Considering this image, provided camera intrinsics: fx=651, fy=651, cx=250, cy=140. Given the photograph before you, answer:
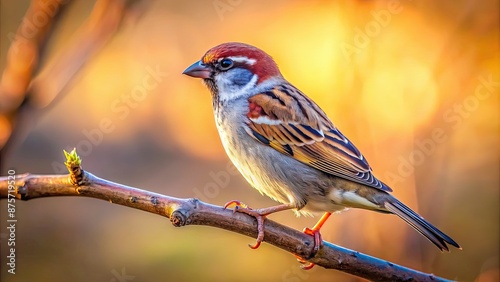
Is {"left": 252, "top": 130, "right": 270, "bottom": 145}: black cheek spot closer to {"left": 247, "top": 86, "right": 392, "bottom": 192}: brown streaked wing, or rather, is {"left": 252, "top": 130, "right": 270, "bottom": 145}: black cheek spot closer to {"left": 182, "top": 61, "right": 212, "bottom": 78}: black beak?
{"left": 247, "top": 86, "right": 392, "bottom": 192}: brown streaked wing

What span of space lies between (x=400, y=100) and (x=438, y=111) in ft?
1.38

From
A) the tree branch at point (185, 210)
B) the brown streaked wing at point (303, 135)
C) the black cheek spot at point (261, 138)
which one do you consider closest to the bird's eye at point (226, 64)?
the brown streaked wing at point (303, 135)

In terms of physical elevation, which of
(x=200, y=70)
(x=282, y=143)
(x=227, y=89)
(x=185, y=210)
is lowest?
(x=185, y=210)

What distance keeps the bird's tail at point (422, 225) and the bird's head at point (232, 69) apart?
1.12 metres

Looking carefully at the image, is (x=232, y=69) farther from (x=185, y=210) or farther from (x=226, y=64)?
(x=185, y=210)

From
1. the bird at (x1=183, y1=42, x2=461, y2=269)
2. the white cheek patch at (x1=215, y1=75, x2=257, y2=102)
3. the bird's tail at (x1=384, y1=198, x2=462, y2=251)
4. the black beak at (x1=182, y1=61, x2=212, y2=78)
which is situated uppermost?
the black beak at (x1=182, y1=61, x2=212, y2=78)

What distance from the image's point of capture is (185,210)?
2627 mm

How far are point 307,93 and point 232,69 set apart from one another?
2.41 m

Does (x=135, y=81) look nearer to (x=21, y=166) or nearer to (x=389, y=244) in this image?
(x=21, y=166)

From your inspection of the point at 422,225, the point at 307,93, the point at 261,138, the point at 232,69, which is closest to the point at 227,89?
the point at 232,69

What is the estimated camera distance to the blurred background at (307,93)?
5.38 meters

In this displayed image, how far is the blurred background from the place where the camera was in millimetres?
5379

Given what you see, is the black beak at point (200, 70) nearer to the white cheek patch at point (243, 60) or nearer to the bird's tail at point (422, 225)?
the white cheek patch at point (243, 60)

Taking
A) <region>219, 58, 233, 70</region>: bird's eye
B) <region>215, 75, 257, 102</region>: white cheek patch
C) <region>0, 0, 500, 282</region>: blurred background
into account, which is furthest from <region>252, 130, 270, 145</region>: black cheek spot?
<region>0, 0, 500, 282</region>: blurred background
